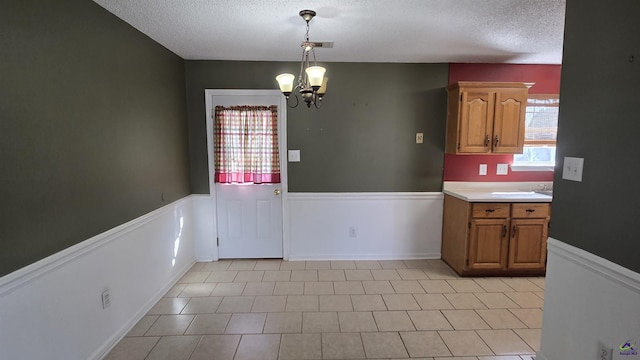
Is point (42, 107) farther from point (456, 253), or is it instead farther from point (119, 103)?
point (456, 253)

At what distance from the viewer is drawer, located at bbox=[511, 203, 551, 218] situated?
326cm

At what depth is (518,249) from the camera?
3.32 m

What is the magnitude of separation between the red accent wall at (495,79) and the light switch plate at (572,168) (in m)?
2.04

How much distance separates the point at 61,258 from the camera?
5.84ft

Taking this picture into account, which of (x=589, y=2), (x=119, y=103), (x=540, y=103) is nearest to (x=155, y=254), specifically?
(x=119, y=103)

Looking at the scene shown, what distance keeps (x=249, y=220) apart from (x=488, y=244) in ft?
8.82

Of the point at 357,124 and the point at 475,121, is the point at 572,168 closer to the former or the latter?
the point at 475,121

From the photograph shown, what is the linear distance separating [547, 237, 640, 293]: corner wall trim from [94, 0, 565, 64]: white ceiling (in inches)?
64.0

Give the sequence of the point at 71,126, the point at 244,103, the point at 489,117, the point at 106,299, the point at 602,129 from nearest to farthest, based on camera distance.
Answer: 1. the point at 602,129
2. the point at 71,126
3. the point at 106,299
4. the point at 489,117
5. the point at 244,103

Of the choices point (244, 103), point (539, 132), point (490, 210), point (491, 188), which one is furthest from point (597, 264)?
point (244, 103)

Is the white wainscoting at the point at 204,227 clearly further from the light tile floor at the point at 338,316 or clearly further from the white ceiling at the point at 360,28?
the white ceiling at the point at 360,28

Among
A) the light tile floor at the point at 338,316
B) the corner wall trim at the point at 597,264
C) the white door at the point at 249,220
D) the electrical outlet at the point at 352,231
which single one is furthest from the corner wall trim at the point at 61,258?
the corner wall trim at the point at 597,264

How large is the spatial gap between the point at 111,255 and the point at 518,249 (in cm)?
374

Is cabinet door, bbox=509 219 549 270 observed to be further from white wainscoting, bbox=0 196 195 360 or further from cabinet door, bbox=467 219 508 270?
white wainscoting, bbox=0 196 195 360
